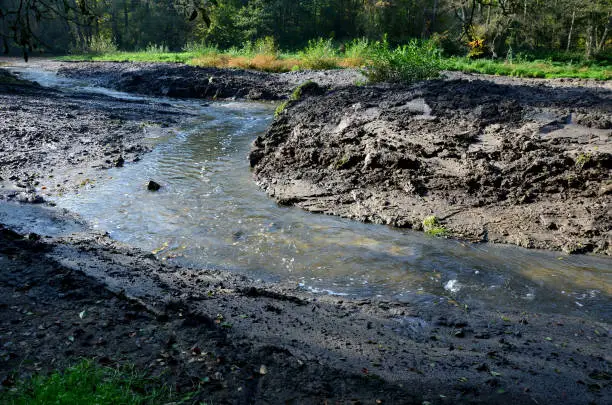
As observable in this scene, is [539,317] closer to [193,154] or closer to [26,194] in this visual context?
[26,194]

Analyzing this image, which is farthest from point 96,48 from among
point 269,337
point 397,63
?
point 269,337

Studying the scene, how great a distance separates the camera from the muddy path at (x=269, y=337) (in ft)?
11.3

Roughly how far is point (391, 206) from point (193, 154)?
5865 millimetres

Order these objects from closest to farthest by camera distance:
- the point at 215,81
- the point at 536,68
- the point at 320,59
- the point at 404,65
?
the point at 404,65
the point at 215,81
the point at 536,68
the point at 320,59

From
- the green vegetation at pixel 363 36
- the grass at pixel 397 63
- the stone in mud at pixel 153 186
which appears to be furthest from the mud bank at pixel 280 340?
the grass at pixel 397 63

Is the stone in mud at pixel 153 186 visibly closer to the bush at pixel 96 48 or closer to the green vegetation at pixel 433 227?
the green vegetation at pixel 433 227

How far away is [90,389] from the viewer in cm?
303

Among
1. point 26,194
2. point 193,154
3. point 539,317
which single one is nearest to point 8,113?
point 193,154

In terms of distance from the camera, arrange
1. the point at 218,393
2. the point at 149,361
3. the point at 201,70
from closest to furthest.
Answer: the point at 218,393
the point at 149,361
the point at 201,70

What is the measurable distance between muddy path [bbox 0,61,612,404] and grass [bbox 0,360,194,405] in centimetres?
16

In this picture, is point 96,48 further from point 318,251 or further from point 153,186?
point 318,251

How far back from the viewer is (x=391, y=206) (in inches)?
325

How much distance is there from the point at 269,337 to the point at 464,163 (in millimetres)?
5750

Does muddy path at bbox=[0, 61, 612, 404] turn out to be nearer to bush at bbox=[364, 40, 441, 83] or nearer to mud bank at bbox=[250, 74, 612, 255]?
mud bank at bbox=[250, 74, 612, 255]
